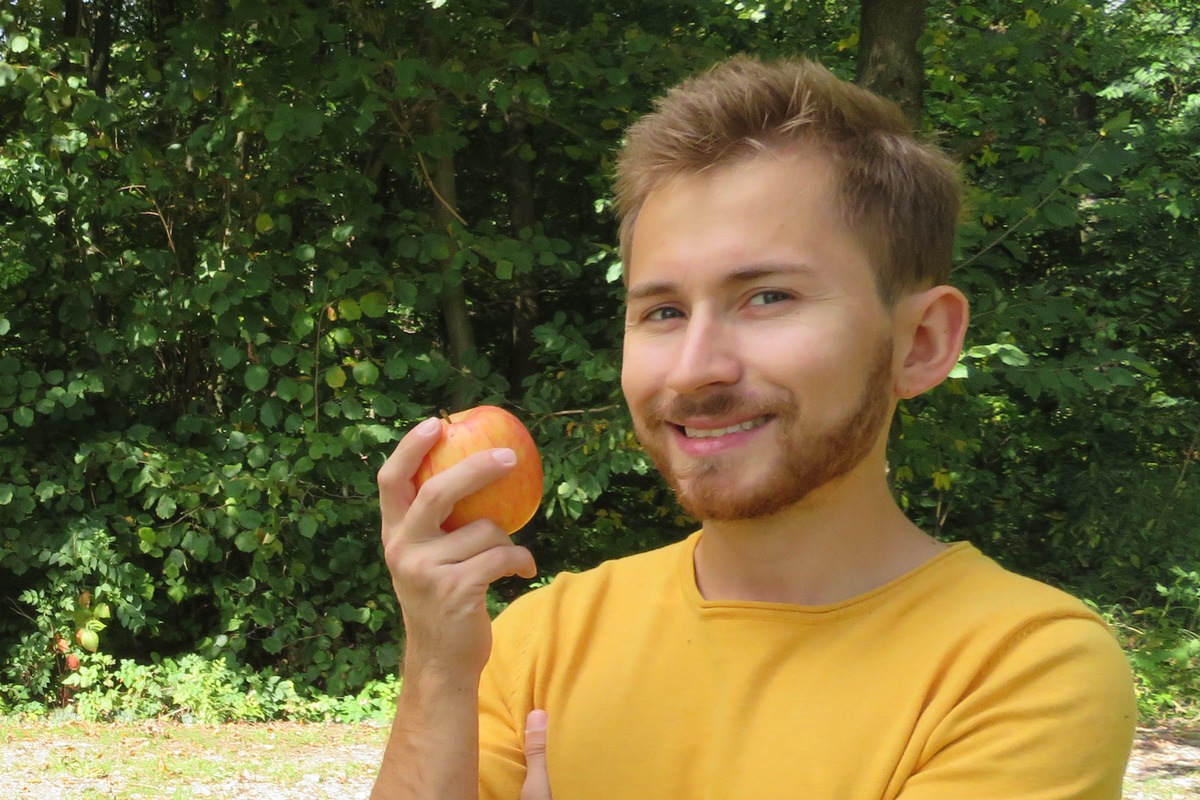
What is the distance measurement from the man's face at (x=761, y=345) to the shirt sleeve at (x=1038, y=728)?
29 centimetres

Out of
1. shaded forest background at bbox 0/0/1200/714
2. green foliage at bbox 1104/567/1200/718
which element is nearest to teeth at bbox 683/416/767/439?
shaded forest background at bbox 0/0/1200/714

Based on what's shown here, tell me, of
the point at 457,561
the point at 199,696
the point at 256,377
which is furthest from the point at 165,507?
the point at 457,561

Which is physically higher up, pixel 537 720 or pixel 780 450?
pixel 780 450

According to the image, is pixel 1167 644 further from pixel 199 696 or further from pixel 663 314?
pixel 663 314

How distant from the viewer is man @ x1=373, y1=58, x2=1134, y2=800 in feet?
4.22

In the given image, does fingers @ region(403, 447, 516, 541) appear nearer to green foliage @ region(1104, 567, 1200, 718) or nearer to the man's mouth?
the man's mouth

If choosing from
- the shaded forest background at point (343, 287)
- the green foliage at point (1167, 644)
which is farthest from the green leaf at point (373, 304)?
Answer: the green foliage at point (1167, 644)

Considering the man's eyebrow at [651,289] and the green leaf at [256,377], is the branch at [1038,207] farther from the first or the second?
the man's eyebrow at [651,289]

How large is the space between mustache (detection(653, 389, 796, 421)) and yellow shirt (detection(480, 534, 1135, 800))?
0.25 meters

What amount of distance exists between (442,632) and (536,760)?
7.5 inches

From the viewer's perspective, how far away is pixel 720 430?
1363mm

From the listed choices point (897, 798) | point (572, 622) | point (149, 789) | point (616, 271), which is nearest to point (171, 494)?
point (149, 789)

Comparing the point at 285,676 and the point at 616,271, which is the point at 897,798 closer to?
the point at 616,271

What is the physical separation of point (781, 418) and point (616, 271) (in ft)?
11.8
